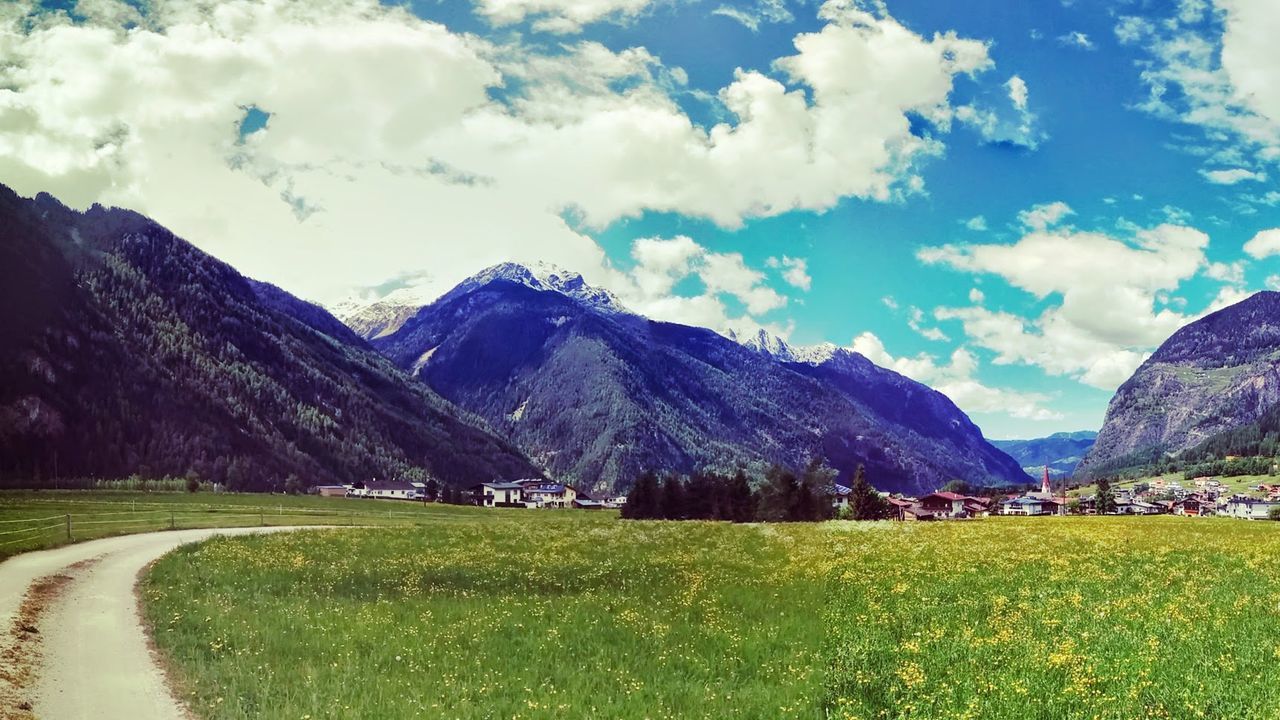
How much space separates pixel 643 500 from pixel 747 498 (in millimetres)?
18479

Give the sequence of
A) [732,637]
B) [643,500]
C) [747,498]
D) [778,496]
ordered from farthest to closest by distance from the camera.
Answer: [643,500] → [747,498] → [778,496] → [732,637]

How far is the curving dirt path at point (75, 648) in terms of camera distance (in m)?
15.3

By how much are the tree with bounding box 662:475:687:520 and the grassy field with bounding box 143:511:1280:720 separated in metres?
98.5

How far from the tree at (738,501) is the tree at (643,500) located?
41.5 feet

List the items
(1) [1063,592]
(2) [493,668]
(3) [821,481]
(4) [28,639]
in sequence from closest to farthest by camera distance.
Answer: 1. (2) [493,668]
2. (4) [28,639]
3. (1) [1063,592]
4. (3) [821,481]

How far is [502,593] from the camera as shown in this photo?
91.6ft

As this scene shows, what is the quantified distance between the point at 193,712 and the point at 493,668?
5902mm

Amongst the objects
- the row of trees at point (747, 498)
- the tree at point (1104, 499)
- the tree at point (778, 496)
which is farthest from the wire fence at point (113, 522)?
the tree at point (1104, 499)

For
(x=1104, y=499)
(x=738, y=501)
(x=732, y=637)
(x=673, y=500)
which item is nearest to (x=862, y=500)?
(x=738, y=501)

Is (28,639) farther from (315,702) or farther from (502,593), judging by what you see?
(502,593)

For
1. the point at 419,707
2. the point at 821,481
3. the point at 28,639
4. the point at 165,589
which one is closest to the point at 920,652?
the point at 419,707

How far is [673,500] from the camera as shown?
444 feet

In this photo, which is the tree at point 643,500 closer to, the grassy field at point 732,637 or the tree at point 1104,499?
the grassy field at point 732,637

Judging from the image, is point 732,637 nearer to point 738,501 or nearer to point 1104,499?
point 738,501
